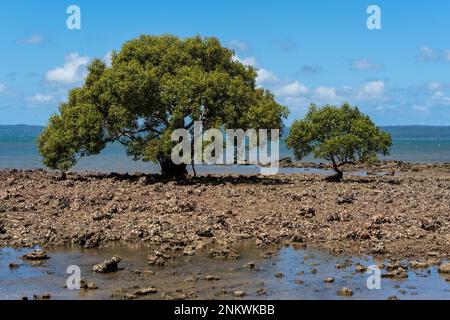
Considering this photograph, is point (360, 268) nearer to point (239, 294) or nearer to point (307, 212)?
point (239, 294)

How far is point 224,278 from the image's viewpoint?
19.4 m

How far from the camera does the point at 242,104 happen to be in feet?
132

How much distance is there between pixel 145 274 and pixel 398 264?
7.80m

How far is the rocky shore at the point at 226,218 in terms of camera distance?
23922 mm

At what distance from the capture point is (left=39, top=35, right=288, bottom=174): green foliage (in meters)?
39.0

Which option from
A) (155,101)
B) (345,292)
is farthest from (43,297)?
(155,101)

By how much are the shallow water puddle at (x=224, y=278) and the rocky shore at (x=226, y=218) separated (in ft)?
3.71

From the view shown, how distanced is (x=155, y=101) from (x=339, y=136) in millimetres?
12325

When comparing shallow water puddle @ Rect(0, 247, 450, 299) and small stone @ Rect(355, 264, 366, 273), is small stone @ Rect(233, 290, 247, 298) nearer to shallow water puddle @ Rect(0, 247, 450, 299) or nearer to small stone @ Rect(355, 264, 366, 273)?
shallow water puddle @ Rect(0, 247, 450, 299)

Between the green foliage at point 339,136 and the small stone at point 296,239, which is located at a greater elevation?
the green foliage at point 339,136

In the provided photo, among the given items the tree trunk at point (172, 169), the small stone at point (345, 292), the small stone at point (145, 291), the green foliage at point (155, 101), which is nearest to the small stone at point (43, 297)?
the small stone at point (145, 291)

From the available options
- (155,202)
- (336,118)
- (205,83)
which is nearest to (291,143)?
(336,118)

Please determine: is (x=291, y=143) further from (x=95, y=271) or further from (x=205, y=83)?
(x=95, y=271)

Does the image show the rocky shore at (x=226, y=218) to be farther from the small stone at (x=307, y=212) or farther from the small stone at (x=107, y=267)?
the small stone at (x=107, y=267)
